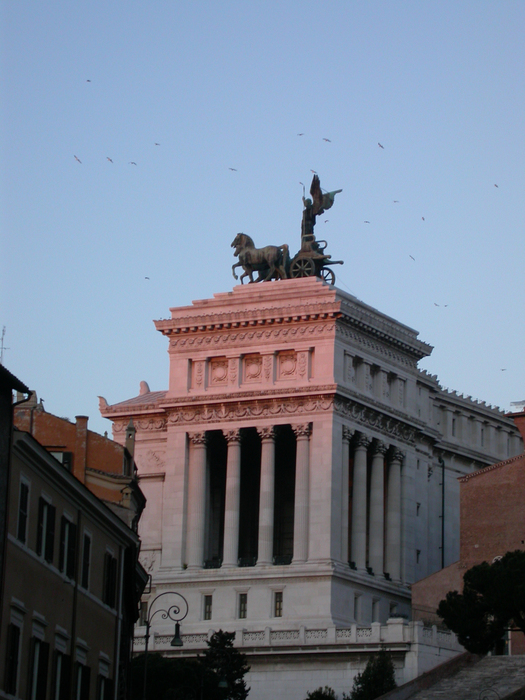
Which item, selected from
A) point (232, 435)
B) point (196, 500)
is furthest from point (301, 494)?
point (196, 500)

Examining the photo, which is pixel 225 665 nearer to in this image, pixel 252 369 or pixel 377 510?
pixel 377 510

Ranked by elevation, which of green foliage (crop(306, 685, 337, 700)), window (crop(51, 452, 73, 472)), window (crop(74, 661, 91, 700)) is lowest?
window (crop(74, 661, 91, 700))

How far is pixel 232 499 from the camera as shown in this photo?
114938mm

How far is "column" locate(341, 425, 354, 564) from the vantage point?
367 ft

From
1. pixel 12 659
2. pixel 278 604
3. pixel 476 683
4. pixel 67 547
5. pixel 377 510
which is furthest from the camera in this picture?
pixel 377 510

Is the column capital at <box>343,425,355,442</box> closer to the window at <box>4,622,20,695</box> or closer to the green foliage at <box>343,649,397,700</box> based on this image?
the green foliage at <box>343,649,397,700</box>

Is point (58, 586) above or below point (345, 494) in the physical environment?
below

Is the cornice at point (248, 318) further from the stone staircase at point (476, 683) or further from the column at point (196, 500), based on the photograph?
the stone staircase at point (476, 683)

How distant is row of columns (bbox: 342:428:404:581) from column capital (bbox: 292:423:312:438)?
244cm

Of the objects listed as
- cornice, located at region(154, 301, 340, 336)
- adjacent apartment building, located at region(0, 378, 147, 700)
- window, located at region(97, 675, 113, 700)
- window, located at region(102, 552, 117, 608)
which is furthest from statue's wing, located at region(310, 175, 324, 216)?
window, located at region(97, 675, 113, 700)

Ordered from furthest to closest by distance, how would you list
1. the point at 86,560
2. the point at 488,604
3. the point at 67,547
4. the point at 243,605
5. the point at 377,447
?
the point at 377,447 < the point at 243,605 < the point at 488,604 < the point at 86,560 < the point at 67,547

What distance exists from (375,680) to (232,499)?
24.5m

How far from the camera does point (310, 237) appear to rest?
123312mm

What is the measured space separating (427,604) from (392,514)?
11115 mm
